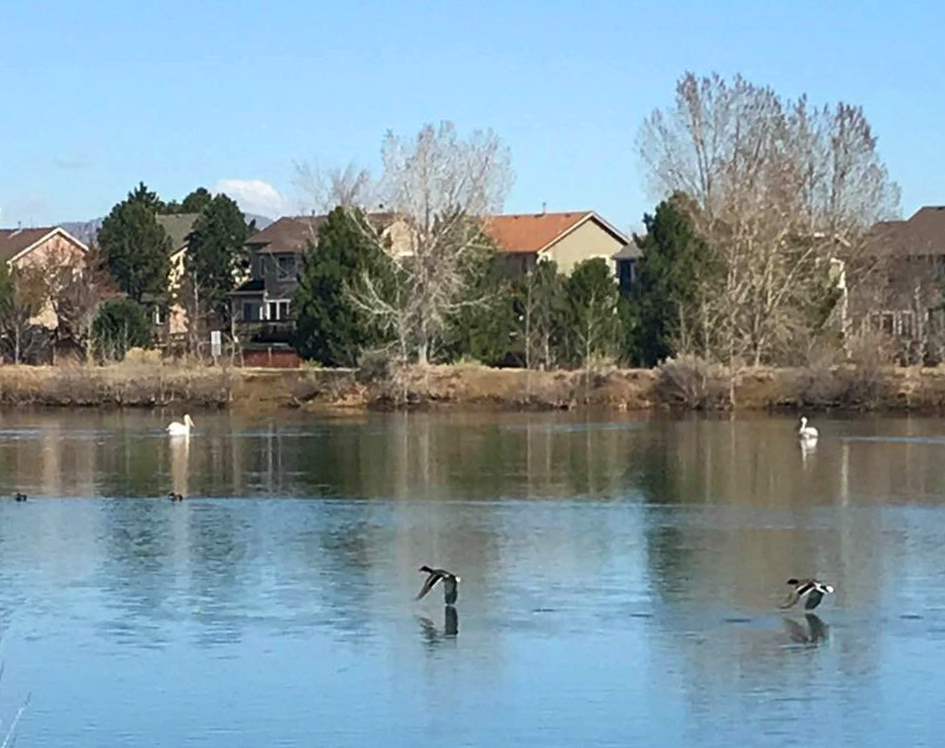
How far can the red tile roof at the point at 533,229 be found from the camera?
277ft

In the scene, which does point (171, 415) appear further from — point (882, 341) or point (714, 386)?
point (882, 341)

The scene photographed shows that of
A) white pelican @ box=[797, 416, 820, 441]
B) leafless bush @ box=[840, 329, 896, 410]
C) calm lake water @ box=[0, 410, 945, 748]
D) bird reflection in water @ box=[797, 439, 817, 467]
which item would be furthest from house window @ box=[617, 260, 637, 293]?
calm lake water @ box=[0, 410, 945, 748]

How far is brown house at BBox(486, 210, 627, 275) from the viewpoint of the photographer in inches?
3302

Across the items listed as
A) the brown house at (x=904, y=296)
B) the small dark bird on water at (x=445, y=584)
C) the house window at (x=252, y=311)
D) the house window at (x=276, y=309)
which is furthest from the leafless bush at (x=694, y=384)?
the small dark bird on water at (x=445, y=584)

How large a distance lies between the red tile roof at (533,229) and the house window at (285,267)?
9.25 metres

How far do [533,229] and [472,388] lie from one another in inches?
1143

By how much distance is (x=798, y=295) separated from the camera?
194 feet

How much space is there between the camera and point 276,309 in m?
81.1

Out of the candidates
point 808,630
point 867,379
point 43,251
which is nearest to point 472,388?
point 867,379

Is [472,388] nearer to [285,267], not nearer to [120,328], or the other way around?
[120,328]

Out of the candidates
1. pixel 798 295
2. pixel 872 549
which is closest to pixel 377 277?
pixel 798 295

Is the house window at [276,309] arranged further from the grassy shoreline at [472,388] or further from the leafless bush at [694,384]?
the leafless bush at [694,384]

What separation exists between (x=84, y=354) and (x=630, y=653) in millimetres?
51498

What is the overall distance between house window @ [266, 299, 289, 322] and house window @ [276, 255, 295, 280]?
118cm
